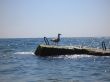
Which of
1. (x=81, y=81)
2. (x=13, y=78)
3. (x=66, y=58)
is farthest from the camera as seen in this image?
(x=66, y=58)

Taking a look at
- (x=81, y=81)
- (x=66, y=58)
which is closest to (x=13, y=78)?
(x=81, y=81)

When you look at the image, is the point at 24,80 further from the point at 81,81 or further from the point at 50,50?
the point at 50,50

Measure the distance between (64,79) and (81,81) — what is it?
1653mm

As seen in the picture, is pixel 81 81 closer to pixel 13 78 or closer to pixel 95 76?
pixel 95 76

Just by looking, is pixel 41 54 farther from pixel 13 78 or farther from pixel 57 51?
pixel 13 78

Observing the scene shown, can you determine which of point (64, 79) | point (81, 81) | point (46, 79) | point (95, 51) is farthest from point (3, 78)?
point (95, 51)

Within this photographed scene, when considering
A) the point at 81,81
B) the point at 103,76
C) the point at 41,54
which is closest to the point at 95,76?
the point at 103,76

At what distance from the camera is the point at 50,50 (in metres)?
40.1

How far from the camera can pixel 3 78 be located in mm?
23391

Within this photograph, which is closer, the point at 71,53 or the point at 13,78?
the point at 13,78

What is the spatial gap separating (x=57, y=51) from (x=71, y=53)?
6.86 feet

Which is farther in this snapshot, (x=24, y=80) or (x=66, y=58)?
(x=66, y=58)

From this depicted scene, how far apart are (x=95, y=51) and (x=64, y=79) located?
744 inches

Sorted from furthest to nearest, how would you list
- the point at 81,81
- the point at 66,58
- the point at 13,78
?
1. the point at 66,58
2. the point at 13,78
3. the point at 81,81
